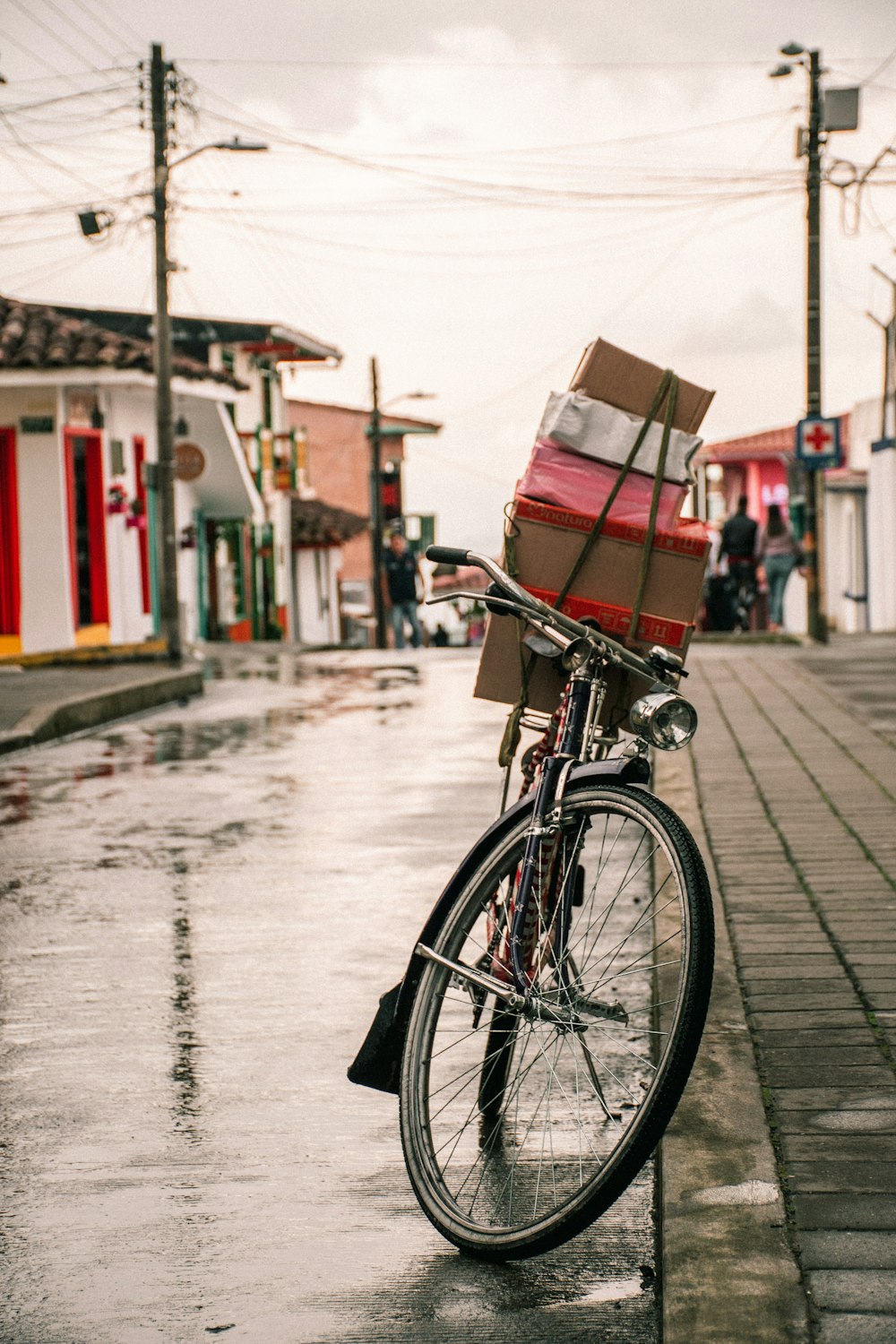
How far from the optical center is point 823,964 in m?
5.23

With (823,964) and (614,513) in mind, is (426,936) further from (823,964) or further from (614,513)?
(823,964)

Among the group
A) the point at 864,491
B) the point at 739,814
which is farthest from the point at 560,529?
the point at 864,491

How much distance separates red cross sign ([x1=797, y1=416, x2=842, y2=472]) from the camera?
2241 centimetres

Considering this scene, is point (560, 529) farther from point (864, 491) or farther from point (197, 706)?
point (864, 491)

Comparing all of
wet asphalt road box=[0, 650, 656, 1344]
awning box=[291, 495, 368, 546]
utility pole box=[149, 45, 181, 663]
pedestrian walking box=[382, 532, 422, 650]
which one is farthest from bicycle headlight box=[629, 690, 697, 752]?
awning box=[291, 495, 368, 546]

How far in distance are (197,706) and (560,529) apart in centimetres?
1351

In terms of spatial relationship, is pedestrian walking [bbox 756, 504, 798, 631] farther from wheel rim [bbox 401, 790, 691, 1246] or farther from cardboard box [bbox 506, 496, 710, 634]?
wheel rim [bbox 401, 790, 691, 1246]

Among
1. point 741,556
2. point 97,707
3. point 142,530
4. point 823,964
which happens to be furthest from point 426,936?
point 142,530

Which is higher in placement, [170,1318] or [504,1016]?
[504,1016]

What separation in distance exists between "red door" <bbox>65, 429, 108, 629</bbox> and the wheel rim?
23.8 m

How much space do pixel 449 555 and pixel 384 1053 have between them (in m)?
1.07

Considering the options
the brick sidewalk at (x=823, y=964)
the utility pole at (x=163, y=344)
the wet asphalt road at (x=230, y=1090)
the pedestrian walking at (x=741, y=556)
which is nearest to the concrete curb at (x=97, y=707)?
the wet asphalt road at (x=230, y=1090)

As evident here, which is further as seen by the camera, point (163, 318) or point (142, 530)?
point (142, 530)

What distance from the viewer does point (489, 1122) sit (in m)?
3.99
